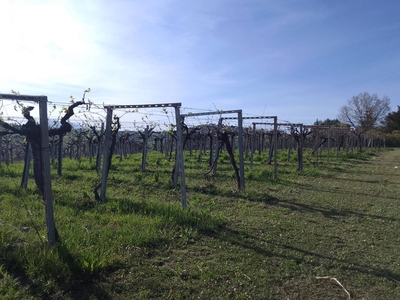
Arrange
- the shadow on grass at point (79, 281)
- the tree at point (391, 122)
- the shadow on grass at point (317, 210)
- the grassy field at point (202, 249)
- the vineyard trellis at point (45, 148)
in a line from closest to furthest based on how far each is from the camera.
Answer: the shadow on grass at point (79, 281) < the grassy field at point (202, 249) < the vineyard trellis at point (45, 148) < the shadow on grass at point (317, 210) < the tree at point (391, 122)

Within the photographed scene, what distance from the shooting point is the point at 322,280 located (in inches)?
148

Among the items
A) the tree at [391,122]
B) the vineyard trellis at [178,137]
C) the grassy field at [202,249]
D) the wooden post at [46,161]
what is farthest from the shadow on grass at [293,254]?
the tree at [391,122]

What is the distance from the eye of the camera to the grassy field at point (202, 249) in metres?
3.41

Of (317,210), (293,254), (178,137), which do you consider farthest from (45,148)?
(317,210)

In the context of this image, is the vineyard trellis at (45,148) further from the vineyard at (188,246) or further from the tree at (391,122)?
the tree at (391,122)

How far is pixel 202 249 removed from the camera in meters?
4.58

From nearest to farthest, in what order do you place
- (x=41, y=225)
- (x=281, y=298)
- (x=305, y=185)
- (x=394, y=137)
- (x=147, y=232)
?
(x=281, y=298) < (x=147, y=232) < (x=41, y=225) < (x=305, y=185) < (x=394, y=137)

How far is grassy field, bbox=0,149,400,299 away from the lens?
3.41 metres

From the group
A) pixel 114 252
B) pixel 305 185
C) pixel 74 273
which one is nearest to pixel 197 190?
pixel 305 185

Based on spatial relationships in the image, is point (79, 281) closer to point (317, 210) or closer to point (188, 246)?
point (188, 246)

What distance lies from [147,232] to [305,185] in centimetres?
725

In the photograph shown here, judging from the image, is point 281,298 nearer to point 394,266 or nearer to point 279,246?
point 279,246

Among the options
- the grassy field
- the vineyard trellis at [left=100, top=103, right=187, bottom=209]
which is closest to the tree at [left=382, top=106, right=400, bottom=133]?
→ the grassy field

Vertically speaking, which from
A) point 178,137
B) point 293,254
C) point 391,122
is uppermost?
point 391,122
